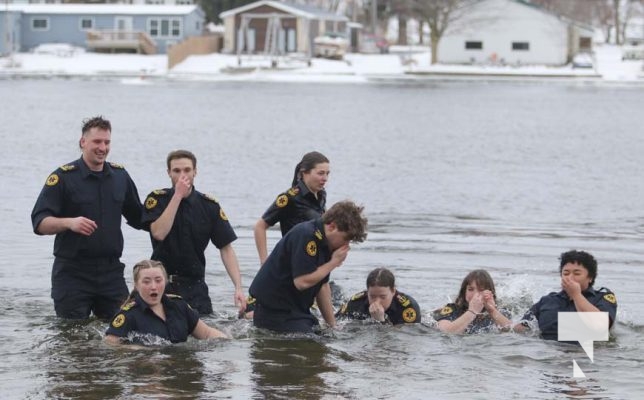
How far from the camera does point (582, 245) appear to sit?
1959 centimetres

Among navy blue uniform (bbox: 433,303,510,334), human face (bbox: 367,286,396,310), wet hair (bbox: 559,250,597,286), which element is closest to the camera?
wet hair (bbox: 559,250,597,286)

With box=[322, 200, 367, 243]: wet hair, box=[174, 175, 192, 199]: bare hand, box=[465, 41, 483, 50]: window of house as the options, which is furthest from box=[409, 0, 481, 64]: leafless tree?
box=[322, 200, 367, 243]: wet hair

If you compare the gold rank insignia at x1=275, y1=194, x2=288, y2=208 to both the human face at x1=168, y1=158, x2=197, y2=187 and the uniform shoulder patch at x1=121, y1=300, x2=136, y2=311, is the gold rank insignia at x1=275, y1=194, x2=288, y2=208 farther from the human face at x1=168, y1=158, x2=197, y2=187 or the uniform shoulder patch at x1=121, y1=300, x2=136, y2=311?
the uniform shoulder patch at x1=121, y1=300, x2=136, y2=311

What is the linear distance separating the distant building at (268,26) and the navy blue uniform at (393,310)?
285 feet

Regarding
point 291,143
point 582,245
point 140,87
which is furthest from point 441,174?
point 140,87

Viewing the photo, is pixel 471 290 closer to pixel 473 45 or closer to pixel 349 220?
pixel 349 220

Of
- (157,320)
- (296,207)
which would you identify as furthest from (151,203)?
(296,207)

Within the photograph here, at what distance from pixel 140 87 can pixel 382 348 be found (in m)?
65.9

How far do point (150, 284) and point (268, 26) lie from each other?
89.9 m

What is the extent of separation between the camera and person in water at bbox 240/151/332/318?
1217 cm

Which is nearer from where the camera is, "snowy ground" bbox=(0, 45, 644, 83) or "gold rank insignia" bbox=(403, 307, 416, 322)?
"gold rank insignia" bbox=(403, 307, 416, 322)

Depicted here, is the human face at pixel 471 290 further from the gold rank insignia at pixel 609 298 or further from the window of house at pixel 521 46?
the window of house at pixel 521 46

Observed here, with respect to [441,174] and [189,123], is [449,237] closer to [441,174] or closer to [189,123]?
[441,174]

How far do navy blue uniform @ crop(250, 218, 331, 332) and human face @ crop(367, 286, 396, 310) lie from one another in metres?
0.79
